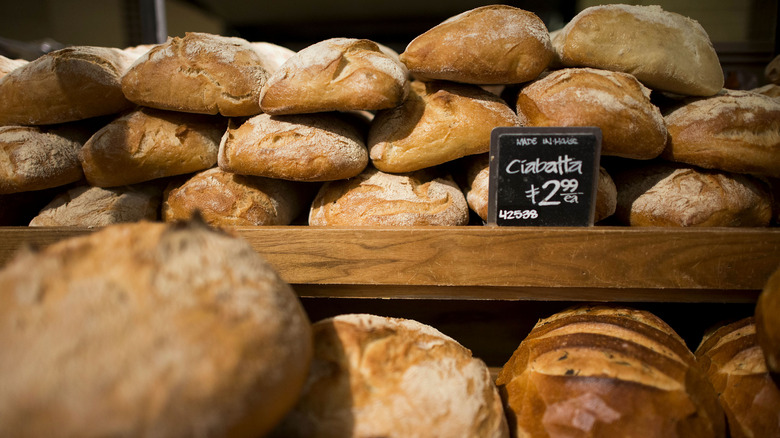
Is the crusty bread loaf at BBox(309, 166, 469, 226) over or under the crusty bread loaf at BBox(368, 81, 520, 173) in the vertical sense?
under

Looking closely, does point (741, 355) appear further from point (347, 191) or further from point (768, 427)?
point (347, 191)

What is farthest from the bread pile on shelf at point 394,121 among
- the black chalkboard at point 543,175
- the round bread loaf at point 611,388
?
the round bread loaf at point 611,388

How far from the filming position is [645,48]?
1.37 metres

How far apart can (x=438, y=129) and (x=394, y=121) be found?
177 mm

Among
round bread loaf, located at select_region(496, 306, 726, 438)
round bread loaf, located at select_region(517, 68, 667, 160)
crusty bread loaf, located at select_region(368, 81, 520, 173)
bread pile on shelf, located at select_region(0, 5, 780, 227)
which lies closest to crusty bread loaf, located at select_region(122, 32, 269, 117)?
bread pile on shelf, located at select_region(0, 5, 780, 227)

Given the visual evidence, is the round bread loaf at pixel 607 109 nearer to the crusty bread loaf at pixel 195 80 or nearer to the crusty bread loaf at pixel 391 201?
the crusty bread loaf at pixel 391 201

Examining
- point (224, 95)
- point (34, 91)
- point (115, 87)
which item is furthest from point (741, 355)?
point (34, 91)

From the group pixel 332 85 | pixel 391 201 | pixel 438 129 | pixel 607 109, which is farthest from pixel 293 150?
pixel 607 109

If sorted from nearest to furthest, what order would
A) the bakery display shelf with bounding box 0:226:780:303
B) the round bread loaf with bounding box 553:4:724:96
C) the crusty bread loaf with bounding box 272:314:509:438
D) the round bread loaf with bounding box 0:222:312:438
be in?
1. the round bread loaf with bounding box 0:222:312:438
2. the crusty bread loaf with bounding box 272:314:509:438
3. the bakery display shelf with bounding box 0:226:780:303
4. the round bread loaf with bounding box 553:4:724:96

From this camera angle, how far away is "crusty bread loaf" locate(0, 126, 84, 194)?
4.43ft

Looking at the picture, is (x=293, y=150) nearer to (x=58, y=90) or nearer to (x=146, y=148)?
(x=146, y=148)

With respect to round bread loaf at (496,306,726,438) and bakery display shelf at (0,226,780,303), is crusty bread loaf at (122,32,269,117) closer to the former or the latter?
bakery display shelf at (0,226,780,303)

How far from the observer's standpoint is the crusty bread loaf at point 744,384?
1023 millimetres

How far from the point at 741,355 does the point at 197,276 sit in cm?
141
